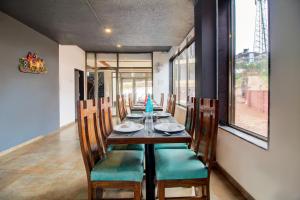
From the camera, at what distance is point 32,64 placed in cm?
476

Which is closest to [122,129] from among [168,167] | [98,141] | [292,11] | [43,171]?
[98,141]

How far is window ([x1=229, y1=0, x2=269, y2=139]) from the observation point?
6.79 ft

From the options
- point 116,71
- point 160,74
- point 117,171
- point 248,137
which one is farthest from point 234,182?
point 116,71

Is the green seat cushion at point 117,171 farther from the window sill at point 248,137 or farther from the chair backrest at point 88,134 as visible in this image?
the window sill at point 248,137

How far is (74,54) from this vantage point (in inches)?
292

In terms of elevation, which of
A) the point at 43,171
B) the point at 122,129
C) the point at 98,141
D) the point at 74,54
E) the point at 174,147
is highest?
the point at 74,54

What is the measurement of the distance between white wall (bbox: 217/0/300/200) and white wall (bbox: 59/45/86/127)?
5997mm

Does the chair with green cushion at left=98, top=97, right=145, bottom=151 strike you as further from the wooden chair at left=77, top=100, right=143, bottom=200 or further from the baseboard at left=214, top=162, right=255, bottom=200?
the baseboard at left=214, top=162, right=255, bottom=200

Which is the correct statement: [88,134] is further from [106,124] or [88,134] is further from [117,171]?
[106,124]

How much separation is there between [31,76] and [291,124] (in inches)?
199

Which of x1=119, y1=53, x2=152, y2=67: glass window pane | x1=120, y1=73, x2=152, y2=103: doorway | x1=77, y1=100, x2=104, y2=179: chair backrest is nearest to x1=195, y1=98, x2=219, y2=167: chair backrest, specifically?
x1=77, y1=100, x2=104, y2=179: chair backrest

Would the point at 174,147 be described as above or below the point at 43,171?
above

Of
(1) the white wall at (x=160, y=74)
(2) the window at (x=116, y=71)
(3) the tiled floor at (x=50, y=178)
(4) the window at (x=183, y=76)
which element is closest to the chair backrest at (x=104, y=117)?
(3) the tiled floor at (x=50, y=178)

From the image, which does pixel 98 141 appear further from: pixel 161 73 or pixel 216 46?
pixel 161 73
